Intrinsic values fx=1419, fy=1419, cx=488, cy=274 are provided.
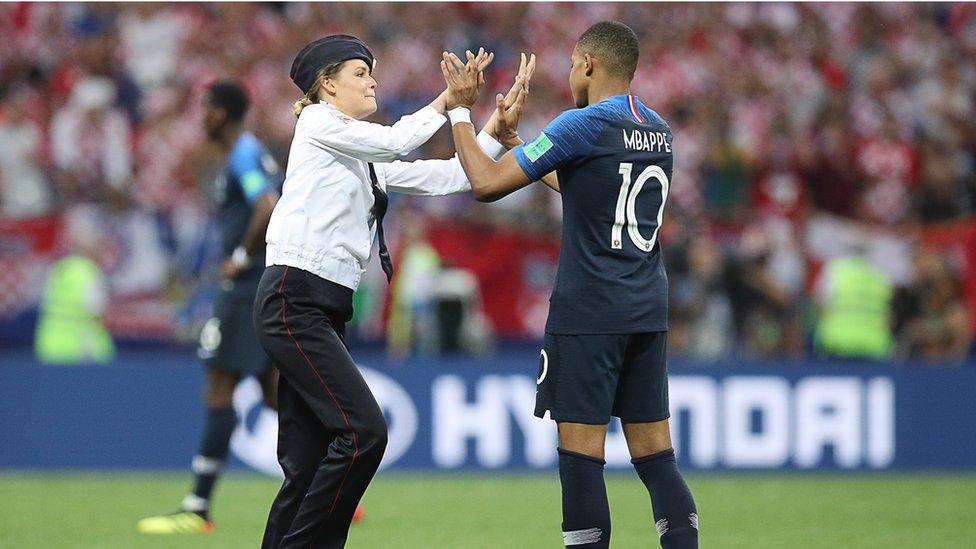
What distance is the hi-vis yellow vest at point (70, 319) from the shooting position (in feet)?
41.0

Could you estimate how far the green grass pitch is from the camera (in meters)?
7.80

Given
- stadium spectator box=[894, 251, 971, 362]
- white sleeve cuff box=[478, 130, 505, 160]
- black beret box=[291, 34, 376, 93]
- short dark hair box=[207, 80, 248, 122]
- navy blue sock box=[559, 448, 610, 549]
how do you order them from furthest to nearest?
stadium spectator box=[894, 251, 971, 362] → short dark hair box=[207, 80, 248, 122] → white sleeve cuff box=[478, 130, 505, 160] → black beret box=[291, 34, 376, 93] → navy blue sock box=[559, 448, 610, 549]

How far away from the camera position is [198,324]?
12992mm

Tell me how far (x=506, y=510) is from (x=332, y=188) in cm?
414

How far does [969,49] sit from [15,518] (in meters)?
12.1

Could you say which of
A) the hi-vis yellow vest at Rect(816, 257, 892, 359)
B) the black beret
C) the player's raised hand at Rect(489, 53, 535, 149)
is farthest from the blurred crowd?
the black beret

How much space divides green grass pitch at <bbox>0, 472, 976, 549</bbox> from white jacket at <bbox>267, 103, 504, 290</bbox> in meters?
2.49

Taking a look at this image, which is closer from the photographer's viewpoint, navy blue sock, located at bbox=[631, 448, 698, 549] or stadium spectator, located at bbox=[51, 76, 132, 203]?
navy blue sock, located at bbox=[631, 448, 698, 549]

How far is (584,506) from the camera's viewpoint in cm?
539

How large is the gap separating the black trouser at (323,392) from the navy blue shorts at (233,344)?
270 cm

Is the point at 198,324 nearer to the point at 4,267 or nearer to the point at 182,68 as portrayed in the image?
the point at 4,267

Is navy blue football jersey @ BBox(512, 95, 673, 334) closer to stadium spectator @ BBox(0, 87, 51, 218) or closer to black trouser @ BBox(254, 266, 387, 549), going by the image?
black trouser @ BBox(254, 266, 387, 549)

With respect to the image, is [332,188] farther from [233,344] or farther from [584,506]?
[233,344]

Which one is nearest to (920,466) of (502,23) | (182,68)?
(502,23)
